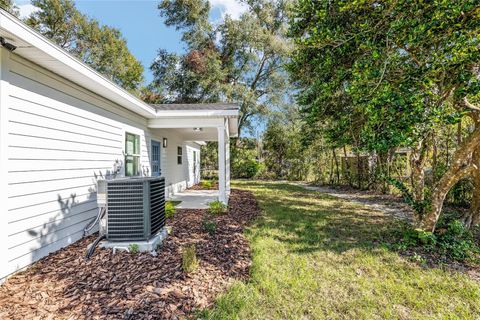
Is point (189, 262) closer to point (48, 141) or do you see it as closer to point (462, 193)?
point (48, 141)

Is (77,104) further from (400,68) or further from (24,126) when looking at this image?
(400,68)

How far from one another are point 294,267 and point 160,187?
7.93 feet

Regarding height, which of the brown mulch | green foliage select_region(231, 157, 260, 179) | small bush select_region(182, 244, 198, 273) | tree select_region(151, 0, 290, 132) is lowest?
the brown mulch

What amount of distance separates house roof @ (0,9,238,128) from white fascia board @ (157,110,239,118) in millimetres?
27

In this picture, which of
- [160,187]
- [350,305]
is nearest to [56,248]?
[160,187]

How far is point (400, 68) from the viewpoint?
13.1 ft

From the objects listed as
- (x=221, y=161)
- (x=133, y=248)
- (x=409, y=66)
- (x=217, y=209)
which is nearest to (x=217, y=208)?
(x=217, y=209)

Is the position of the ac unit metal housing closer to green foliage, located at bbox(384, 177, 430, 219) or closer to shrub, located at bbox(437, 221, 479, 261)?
green foliage, located at bbox(384, 177, 430, 219)

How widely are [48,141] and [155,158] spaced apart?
4.64m

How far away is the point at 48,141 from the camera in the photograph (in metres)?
3.57

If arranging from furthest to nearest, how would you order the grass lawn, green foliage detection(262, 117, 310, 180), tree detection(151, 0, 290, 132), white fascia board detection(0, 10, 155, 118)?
green foliage detection(262, 117, 310, 180)
tree detection(151, 0, 290, 132)
white fascia board detection(0, 10, 155, 118)
the grass lawn

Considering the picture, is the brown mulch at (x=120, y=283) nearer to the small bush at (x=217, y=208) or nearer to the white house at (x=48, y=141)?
the white house at (x=48, y=141)

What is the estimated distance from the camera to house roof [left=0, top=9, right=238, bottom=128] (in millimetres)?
2654

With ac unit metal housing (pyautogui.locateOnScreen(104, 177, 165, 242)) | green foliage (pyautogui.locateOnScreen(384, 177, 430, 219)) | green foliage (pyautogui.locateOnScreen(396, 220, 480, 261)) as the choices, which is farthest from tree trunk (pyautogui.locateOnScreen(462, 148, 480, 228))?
ac unit metal housing (pyautogui.locateOnScreen(104, 177, 165, 242))
